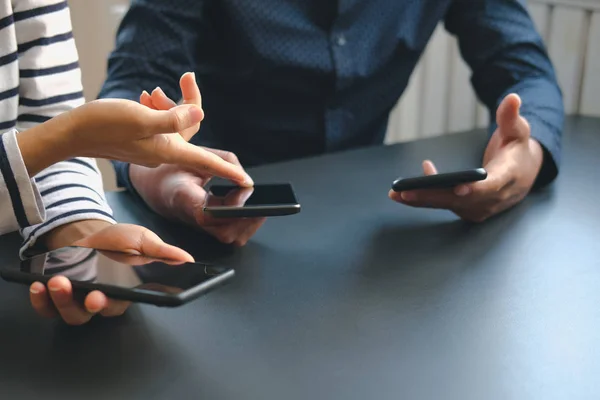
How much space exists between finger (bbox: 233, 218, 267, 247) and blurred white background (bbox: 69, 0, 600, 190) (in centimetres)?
110

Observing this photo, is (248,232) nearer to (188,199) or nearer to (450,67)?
(188,199)

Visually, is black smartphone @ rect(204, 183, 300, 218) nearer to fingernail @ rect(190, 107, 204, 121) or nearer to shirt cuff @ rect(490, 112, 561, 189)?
fingernail @ rect(190, 107, 204, 121)

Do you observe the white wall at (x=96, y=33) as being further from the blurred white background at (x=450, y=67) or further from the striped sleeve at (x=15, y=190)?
the striped sleeve at (x=15, y=190)

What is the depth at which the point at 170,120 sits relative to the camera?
47 centimetres

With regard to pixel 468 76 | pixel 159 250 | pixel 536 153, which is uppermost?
pixel 159 250

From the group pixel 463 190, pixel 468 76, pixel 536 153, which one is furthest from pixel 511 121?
pixel 468 76

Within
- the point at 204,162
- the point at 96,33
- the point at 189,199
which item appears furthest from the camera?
the point at 96,33

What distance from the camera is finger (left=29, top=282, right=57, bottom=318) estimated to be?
0.44 m

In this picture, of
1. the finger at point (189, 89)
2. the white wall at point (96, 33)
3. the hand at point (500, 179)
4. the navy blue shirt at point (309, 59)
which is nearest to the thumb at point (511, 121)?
the hand at point (500, 179)

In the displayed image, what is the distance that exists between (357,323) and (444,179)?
0.23m

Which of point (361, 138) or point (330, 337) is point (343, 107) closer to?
point (361, 138)

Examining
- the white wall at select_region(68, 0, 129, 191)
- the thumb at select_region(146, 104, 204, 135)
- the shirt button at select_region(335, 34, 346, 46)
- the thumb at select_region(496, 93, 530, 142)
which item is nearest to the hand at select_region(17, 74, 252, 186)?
the thumb at select_region(146, 104, 204, 135)

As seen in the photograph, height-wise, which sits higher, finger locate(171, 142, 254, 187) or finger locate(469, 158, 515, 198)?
finger locate(171, 142, 254, 187)

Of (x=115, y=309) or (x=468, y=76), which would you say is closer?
(x=115, y=309)
